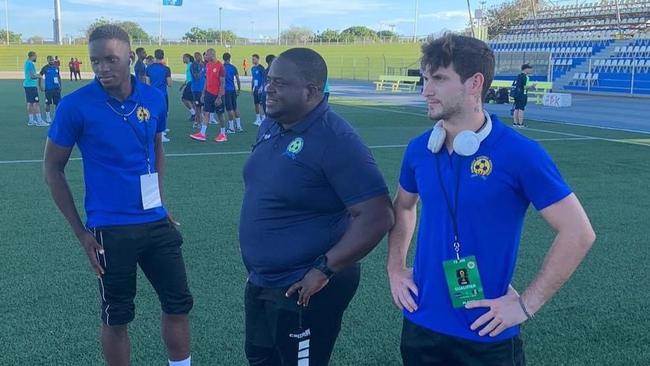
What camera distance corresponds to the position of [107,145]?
349cm

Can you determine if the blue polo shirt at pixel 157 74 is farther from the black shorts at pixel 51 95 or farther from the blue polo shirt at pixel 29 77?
the black shorts at pixel 51 95

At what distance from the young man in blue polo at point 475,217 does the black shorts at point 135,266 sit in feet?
5.38

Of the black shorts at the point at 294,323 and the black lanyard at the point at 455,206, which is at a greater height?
the black lanyard at the point at 455,206

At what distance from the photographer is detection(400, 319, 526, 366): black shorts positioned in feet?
8.03

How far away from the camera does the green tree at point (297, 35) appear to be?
320 feet

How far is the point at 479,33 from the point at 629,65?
644 inches

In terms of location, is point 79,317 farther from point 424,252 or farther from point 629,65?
point 629,65

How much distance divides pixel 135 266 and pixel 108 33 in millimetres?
1235

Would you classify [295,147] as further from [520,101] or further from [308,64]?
[520,101]

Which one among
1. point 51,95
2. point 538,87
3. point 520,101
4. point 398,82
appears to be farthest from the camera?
point 398,82

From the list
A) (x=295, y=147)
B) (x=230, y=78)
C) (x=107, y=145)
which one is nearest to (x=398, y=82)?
(x=230, y=78)

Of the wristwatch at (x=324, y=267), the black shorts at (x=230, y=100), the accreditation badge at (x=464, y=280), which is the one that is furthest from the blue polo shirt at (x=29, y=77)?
the accreditation badge at (x=464, y=280)

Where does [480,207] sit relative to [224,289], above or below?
above

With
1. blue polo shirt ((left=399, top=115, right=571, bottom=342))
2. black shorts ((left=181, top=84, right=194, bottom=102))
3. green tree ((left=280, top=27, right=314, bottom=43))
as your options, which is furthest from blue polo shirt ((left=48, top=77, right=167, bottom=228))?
green tree ((left=280, top=27, right=314, bottom=43))
